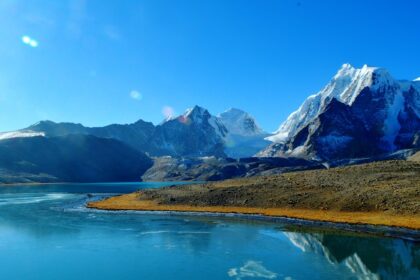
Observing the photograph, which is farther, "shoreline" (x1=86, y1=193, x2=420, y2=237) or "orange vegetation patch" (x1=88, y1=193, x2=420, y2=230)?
"orange vegetation patch" (x1=88, y1=193, x2=420, y2=230)

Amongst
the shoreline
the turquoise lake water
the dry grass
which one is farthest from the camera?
the dry grass

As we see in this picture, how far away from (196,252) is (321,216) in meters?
39.4

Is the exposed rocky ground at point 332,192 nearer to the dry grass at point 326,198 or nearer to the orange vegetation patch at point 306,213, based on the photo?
the dry grass at point 326,198

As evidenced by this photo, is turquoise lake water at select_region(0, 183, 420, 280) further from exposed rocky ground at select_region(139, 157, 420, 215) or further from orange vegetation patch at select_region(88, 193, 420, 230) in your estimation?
exposed rocky ground at select_region(139, 157, 420, 215)

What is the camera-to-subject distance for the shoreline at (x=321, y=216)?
77.1 m

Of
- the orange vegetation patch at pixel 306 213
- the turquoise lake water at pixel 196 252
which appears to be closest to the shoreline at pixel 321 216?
the orange vegetation patch at pixel 306 213

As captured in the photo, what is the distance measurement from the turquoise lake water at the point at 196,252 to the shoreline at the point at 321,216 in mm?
5067

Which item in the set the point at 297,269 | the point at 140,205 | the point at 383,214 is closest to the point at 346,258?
the point at 297,269

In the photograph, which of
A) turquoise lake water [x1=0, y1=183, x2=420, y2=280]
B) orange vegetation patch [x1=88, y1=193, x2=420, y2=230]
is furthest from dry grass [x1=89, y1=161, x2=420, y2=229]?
turquoise lake water [x1=0, y1=183, x2=420, y2=280]

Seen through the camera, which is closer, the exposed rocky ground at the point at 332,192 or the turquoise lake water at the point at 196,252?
the turquoise lake water at the point at 196,252

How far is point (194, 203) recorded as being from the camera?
404 ft

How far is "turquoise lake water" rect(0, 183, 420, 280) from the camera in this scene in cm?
5103

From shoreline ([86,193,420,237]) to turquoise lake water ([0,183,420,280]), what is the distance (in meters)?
5.07

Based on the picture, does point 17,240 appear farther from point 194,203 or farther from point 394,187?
point 394,187
